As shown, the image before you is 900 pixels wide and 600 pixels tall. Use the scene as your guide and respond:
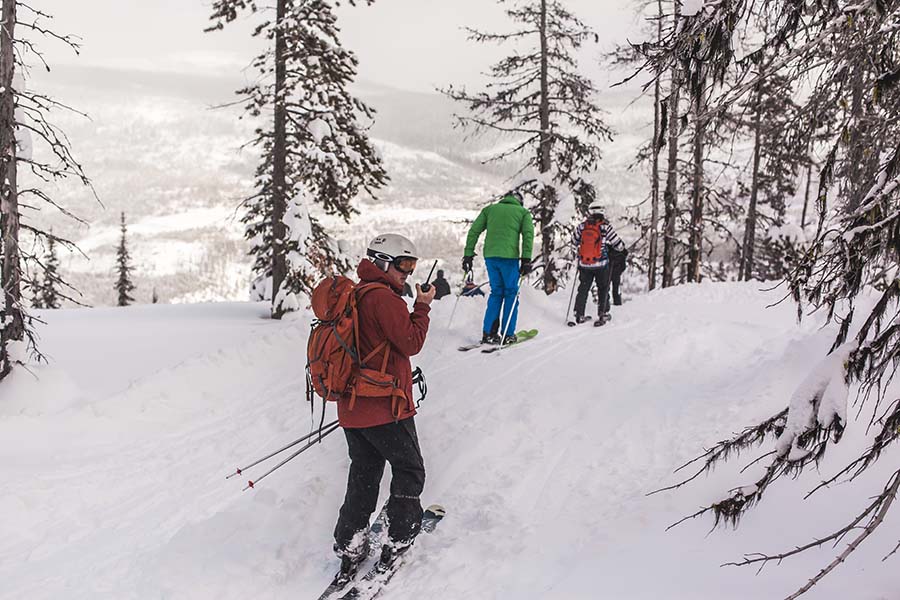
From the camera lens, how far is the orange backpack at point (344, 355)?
4121 millimetres

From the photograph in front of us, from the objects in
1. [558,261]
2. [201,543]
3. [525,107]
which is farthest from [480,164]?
[201,543]

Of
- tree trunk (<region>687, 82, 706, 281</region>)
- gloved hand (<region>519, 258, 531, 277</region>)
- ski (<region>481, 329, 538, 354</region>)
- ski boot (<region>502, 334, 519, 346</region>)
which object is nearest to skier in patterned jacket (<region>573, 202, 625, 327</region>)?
ski (<region>481, 329, 538, 354</region>)

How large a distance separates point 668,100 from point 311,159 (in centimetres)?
1301

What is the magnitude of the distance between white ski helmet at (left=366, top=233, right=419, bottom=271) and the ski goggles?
0.02 meters

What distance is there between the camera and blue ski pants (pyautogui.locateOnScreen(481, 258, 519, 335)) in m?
9.20

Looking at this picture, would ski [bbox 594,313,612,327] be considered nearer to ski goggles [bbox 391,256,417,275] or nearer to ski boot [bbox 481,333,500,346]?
ski boot [bbox 481,333,500,346]

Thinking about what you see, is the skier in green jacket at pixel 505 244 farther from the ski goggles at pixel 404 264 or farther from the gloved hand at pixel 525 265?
the ski goggles at pixel 404 264

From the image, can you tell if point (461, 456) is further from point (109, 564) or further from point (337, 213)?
point (337, 213)

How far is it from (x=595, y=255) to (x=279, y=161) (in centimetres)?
892

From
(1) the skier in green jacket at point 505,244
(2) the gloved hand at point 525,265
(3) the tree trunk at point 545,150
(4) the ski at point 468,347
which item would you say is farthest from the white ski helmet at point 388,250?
(3) the tree trunk at point 545,150

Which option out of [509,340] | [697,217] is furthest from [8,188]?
[697,217]

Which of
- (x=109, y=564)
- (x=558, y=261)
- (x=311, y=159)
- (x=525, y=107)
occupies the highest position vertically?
(x=525, y=107)

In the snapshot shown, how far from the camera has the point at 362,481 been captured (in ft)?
14.5

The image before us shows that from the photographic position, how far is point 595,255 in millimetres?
11078
